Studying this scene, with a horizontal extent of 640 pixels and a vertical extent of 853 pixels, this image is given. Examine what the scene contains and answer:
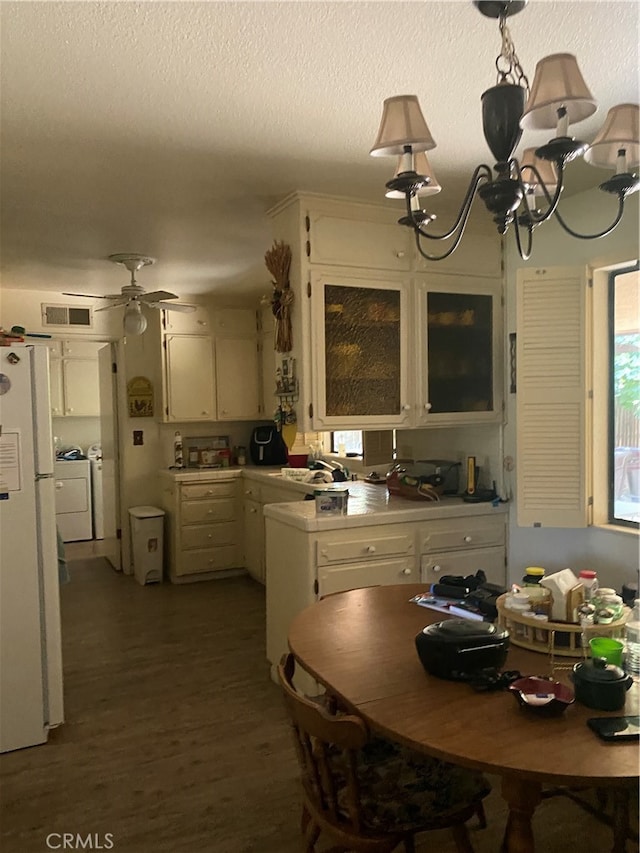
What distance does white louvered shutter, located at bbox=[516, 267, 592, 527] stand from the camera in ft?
10.1

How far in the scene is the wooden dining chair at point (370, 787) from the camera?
60.3 inches

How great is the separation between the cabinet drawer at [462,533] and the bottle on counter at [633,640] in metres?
1.50

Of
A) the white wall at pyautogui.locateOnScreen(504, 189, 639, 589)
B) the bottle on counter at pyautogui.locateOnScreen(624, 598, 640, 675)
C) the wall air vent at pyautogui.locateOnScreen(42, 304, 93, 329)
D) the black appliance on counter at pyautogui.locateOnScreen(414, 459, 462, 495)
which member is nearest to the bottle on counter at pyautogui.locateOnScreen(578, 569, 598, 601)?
the bottle on counter at pyautogui.locateOnScreen(624, 598, 640, 675)

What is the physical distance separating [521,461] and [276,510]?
125cm

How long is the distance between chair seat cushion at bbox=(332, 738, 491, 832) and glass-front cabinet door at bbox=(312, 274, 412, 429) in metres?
1.70

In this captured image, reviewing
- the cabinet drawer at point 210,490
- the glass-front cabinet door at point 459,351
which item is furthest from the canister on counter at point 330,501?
the cabinet drawer at point 210,490

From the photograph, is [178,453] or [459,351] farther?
[178,453]

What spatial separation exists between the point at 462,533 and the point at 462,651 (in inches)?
72.9

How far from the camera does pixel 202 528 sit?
5551 millimetres

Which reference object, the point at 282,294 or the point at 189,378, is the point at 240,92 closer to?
the point at 282,294

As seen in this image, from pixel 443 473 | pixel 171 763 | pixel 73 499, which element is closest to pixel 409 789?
pixel 171 763

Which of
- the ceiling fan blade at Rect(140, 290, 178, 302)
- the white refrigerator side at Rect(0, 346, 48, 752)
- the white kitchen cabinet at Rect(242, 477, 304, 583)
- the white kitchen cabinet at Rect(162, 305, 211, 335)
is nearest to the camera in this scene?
the white refrigerator side at Rect(0, 346, 48, 752)

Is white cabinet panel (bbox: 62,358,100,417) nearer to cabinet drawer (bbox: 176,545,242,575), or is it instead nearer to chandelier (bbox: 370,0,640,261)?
cabinet drawer (bbox: 176,545,242,575)

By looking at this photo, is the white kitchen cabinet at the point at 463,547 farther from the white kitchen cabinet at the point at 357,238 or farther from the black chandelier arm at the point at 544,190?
the black chandelier arm at the point at 544,190
